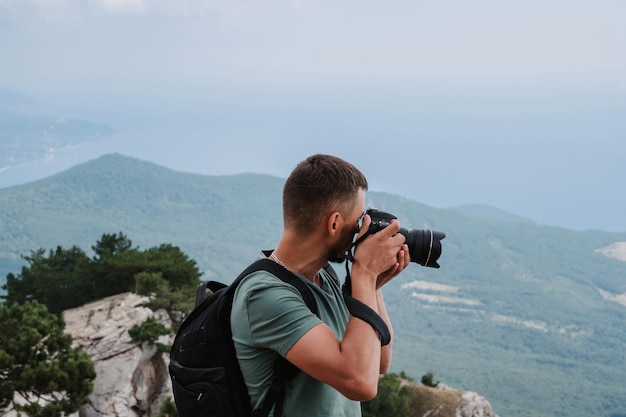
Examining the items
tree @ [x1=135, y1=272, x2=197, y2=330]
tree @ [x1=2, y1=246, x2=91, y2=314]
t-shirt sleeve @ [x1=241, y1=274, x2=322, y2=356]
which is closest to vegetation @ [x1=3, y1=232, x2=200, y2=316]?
tree @ [x1=2, y1=246, x2=91, y2=314]

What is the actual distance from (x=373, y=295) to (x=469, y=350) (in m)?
123

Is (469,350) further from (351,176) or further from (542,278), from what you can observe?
(351,176)

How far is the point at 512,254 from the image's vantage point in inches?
7229

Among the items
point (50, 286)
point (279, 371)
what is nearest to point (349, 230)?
point (279, 371)

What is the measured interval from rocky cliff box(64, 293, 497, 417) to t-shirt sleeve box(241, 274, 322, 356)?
46.7 ft

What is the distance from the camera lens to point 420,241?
9.12 ft

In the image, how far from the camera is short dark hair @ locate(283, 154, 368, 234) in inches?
99.6

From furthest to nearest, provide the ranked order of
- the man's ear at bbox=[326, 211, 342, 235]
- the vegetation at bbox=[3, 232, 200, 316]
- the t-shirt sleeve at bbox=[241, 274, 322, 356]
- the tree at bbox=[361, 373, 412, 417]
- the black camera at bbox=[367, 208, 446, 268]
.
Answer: the vegetation at bbox=[3, 232, 200, 316] → the tree at bbox=[361, 373, 412, 417] → the black camera at bbox=[367, 208, 446, 268] → the man's ear at bbox=[326, 211, 342, 235] → the t-shirt sleeve at bbox=[241, 274, 322, 356]

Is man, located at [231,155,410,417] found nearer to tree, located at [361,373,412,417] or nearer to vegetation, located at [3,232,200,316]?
tree, located at [361,373,412,417]

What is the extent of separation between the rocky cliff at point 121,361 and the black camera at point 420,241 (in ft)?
46.5

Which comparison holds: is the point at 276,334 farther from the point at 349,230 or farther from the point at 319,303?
the point at 349,230

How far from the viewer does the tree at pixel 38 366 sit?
12109 millimetres

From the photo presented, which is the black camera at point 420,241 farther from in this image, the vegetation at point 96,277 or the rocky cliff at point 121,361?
the vegetation at point 96,277

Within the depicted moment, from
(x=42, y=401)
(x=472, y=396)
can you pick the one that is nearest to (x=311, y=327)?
(x=42, y=401)
